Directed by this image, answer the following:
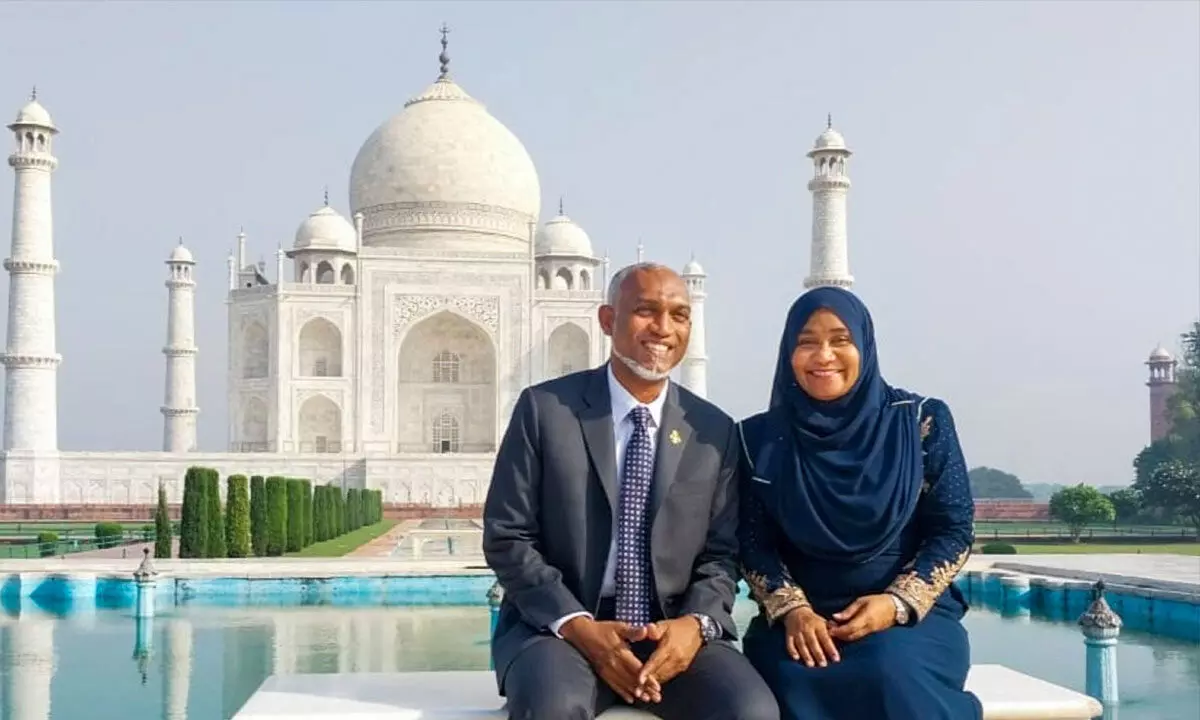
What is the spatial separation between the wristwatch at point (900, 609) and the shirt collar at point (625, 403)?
1.70ft

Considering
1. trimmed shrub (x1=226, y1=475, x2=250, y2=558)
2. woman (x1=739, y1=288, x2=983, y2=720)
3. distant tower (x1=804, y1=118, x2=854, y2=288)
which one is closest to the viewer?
woman (x1=739, y1=288, x2=983, y2=720)

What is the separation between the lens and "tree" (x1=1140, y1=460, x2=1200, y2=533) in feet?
55.5

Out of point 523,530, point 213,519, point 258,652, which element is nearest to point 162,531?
point 213,519

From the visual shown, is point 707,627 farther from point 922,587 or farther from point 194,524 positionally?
point 194,524

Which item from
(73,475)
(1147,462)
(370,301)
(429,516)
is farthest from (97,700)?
(1147,462)

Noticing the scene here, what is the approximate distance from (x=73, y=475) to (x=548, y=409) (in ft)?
67.7

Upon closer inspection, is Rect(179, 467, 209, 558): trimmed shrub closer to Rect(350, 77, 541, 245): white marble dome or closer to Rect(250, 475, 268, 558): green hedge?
Rect(250, 475, 268, 558): green hedge

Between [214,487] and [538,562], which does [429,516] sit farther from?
[538,562]

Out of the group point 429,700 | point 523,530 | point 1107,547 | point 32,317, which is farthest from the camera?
point 32,317

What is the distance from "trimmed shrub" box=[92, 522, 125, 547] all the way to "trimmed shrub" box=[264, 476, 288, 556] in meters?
2.34

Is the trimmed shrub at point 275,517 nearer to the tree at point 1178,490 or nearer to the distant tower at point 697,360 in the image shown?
the tree at point 1178,490

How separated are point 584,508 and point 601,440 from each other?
0.42 feet

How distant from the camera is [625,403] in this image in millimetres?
2387

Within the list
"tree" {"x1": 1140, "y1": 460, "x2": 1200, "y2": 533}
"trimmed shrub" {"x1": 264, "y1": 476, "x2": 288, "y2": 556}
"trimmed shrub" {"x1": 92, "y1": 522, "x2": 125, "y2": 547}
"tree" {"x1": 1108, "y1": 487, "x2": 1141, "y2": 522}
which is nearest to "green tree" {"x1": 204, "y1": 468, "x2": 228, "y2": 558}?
"trimmed shrub" {"x1": 264, "y1": 476, "x2": 288, "y2": 556}
